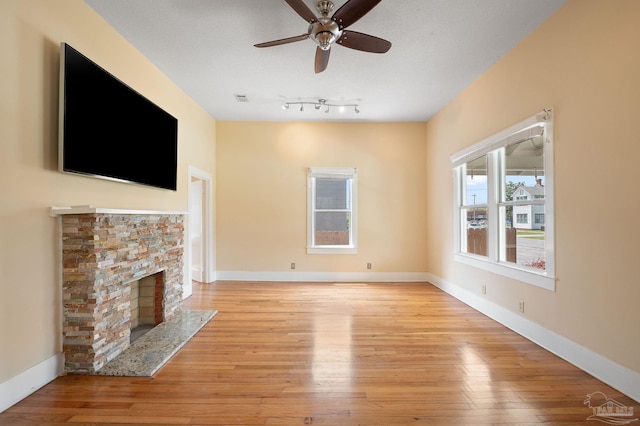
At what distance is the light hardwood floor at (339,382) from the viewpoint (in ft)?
5.93

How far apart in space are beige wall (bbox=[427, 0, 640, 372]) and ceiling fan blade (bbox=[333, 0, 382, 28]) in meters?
1.76

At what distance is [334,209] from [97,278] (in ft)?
13.1

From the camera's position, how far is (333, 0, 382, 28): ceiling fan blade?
6.82 ft

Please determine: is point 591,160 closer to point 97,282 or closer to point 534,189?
point 534,189

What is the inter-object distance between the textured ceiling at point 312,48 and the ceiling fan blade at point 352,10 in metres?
0.35

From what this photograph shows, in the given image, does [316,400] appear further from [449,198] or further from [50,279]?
[449,198]

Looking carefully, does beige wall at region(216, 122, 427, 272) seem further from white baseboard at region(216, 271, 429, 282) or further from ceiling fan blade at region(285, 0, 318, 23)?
ceiling fan blade at region(285, 0, 318, 23)

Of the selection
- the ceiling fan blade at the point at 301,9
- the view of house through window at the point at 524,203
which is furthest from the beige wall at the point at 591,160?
the ceiling fan blade at the point at 301,9

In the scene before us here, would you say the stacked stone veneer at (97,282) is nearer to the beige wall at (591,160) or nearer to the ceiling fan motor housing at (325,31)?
the ceiling fan motor housing at (325,31)

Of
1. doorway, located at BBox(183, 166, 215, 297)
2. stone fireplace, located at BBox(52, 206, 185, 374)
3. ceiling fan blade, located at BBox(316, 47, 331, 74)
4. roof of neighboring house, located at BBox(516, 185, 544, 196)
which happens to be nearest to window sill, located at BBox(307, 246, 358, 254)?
doorway, located at BBox(183, 166, 215, 297)

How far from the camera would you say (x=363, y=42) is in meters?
2.54

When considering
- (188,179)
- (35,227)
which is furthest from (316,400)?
(188,179)

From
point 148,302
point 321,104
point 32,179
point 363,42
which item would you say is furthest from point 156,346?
point 321,104

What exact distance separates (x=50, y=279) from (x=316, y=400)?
Result: 2108 millimetres
